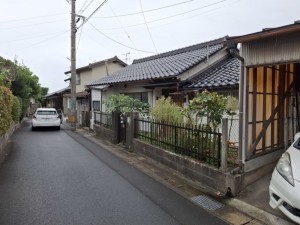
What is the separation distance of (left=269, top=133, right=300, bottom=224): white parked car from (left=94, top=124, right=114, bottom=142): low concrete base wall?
835 centimetres

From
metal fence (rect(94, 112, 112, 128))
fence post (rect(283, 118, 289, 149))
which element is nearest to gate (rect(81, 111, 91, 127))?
metal fence (rect(94, 112, 112, 128))

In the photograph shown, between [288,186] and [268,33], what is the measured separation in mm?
2453

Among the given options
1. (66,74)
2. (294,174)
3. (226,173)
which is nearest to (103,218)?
(226,173)

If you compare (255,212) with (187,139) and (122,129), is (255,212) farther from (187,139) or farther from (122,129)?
(122,129)

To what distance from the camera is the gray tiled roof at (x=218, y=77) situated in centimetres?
956

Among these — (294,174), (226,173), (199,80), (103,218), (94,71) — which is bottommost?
(103,218)

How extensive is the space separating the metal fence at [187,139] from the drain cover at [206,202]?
31.9 inches

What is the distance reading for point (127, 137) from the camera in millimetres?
10141

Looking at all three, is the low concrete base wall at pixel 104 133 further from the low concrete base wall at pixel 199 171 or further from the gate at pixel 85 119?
the gate at pixel 85 119

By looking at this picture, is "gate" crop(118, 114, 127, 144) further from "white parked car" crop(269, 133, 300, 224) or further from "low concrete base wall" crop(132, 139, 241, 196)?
"white parked car" crop(269, 133, 300, 224)

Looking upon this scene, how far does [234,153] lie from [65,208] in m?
3.79

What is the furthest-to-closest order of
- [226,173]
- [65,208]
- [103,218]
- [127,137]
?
[127,137] < [226,173] < [65,208] < [103,218]

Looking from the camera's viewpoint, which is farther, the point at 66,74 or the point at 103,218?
the point at 66,74

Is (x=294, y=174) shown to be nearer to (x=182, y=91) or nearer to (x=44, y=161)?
(x=44, y=161)
